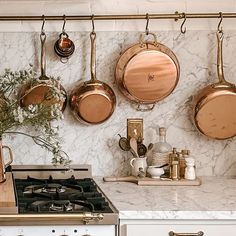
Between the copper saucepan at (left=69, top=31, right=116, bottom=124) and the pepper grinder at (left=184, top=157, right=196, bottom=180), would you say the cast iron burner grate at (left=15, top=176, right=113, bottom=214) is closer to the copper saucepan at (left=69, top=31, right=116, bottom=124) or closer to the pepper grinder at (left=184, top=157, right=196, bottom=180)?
the copper saucepan at (left=69, top=31, right=116, bottom=124)

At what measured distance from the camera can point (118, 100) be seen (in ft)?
8.26

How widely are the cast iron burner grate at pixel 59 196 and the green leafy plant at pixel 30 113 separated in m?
0.11

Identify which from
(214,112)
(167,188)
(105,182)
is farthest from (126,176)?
(214,112)

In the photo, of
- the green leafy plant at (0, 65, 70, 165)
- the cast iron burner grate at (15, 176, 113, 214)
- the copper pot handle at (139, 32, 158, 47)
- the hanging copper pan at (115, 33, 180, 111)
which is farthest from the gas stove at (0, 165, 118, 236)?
the copper pot handle at (139, 32, 158, 47)

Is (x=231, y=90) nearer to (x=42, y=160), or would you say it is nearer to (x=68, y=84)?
(x=68, y=84)

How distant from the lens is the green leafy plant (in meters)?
2.13

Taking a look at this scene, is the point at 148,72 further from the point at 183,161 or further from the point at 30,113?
→ the point at 30,113

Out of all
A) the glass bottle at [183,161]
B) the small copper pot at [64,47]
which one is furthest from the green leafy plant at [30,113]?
the glass bottle at [183,161]

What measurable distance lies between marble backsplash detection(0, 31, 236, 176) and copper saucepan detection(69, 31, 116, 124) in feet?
0.17

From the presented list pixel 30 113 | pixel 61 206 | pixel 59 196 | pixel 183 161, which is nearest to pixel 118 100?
pixel 183 161

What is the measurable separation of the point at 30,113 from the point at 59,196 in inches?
13.2

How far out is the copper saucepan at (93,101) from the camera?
95.5 inches

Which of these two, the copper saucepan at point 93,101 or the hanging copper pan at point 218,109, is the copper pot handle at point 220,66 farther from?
the copper saucepan at point 93,101

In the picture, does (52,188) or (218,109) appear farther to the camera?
(218,109)
